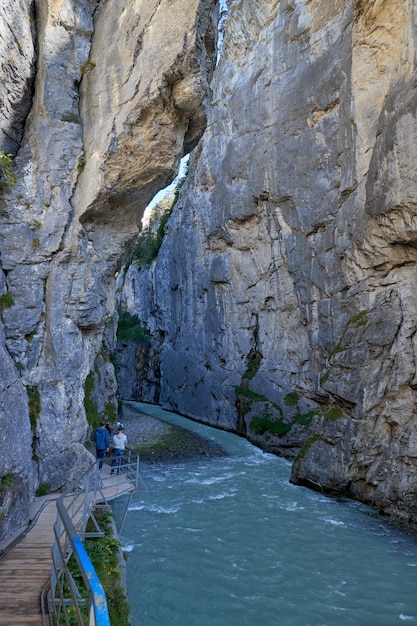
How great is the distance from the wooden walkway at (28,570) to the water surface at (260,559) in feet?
7.56

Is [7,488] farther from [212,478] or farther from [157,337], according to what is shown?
[157,337]

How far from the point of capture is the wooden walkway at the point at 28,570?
5.24 m

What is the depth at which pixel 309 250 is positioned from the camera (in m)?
23.0

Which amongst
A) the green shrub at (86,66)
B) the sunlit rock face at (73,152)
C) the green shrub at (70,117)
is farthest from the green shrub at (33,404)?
the green shrub at (86,66)

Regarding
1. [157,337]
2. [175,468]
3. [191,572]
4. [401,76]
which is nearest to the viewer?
[191,572]

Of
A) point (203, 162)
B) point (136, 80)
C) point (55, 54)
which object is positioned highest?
point (203, 162)

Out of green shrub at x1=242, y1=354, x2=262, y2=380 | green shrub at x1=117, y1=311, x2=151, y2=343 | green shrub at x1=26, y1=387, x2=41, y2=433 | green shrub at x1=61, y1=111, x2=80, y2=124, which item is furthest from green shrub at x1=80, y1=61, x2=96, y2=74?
green shrub at x1=117, y1=311, x2=151, y2=343

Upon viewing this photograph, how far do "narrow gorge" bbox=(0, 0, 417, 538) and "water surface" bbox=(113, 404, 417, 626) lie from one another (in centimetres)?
193

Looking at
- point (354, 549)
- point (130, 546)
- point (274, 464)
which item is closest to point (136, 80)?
point (130, 546)

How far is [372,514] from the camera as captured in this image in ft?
46.4

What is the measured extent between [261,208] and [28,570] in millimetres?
23724

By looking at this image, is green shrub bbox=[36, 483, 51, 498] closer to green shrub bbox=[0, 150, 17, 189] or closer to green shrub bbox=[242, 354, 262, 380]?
green shrub bbox=[0, 150, 17, 189]

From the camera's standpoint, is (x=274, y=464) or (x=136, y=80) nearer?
(x=136, y=80)

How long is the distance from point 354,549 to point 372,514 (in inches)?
110
